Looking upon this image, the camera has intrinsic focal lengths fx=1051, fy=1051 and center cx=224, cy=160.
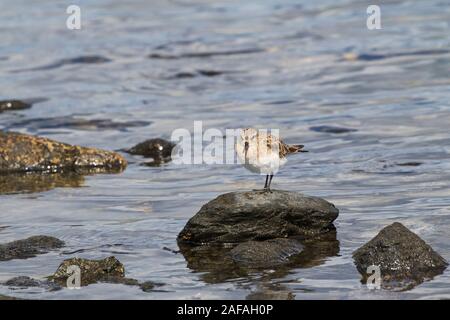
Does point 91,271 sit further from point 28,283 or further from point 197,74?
point 197,74

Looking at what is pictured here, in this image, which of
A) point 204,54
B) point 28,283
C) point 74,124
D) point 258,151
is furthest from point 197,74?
point 28,283

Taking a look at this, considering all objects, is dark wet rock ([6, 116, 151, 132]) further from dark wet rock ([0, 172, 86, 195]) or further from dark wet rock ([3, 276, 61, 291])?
dark wet rock ([3, 276, 61, 291])

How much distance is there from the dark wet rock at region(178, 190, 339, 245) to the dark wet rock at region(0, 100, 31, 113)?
9703 mm

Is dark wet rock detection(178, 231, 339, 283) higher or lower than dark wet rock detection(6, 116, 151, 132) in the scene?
lower

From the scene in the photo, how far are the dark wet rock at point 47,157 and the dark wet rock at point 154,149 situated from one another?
2.19 feet

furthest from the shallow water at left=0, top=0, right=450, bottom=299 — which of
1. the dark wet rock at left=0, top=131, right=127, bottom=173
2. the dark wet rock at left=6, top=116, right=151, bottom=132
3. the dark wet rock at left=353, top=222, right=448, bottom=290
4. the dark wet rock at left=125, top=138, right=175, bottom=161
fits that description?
the dark wet rock at left=125, top=138, right=175, bottom=161

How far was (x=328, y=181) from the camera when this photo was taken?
13422 millimetres

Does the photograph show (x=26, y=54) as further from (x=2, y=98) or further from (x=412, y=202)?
(x=412, y=202)

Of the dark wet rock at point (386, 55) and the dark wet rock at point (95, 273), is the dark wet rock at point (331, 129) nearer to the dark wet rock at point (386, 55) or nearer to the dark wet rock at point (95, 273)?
the dark wet rock at point (386, 55)

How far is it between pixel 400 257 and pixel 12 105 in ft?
38.7

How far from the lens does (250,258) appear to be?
9977 millimetres

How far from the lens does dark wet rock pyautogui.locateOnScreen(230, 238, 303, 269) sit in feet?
32.6

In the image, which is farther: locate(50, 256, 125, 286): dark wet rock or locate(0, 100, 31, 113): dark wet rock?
locate(0, 100, 31, 113): dark wet rock

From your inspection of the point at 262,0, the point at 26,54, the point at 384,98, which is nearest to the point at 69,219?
the point at 384,98
